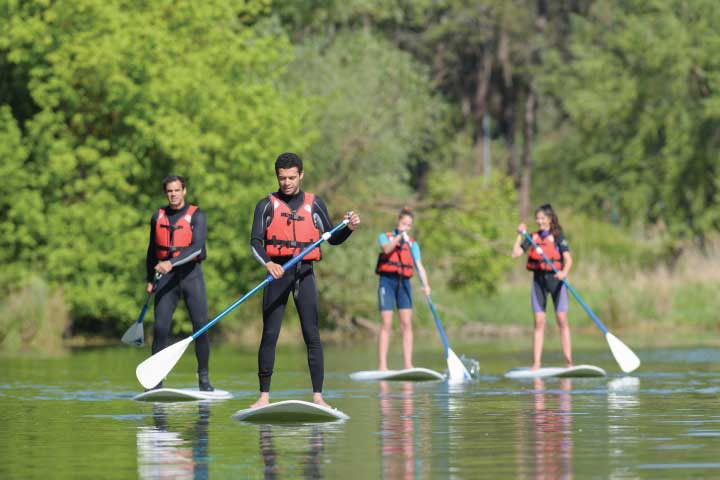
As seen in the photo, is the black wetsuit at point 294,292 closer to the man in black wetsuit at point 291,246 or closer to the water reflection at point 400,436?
the man in black wetsuit at point 291,246

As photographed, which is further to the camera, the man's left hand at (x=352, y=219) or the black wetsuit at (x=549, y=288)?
the black wetsuit at (x=549, y=288)

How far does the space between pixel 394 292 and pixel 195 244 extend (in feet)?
14.1

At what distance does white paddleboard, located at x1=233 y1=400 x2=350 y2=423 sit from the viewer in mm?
12141

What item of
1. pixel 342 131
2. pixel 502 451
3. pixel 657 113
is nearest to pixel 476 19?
pixel 657 113

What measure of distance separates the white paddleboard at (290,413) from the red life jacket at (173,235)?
3.01 m

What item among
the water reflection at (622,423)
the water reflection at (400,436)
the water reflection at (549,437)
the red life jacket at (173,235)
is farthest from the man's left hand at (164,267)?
the water reflection at (622,423)

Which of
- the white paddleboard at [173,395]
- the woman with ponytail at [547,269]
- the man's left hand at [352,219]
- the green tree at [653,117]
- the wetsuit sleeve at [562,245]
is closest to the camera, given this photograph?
the man's left hand at [352,219]

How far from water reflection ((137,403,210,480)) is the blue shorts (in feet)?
16.9

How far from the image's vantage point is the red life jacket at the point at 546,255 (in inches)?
730

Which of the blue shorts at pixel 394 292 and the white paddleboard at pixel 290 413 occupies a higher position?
the blue shorts at pixel 394 292

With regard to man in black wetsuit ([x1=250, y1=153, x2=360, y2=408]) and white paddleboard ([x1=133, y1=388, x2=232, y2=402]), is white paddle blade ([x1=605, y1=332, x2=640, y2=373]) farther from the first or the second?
man in black wetsuit ([x1=250, y1=153, x2=360, y2=408])

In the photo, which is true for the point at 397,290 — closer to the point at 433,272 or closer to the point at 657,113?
the point at 433,272

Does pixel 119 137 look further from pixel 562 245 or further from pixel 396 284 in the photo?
pixel 562 245

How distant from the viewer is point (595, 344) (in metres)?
25.9
